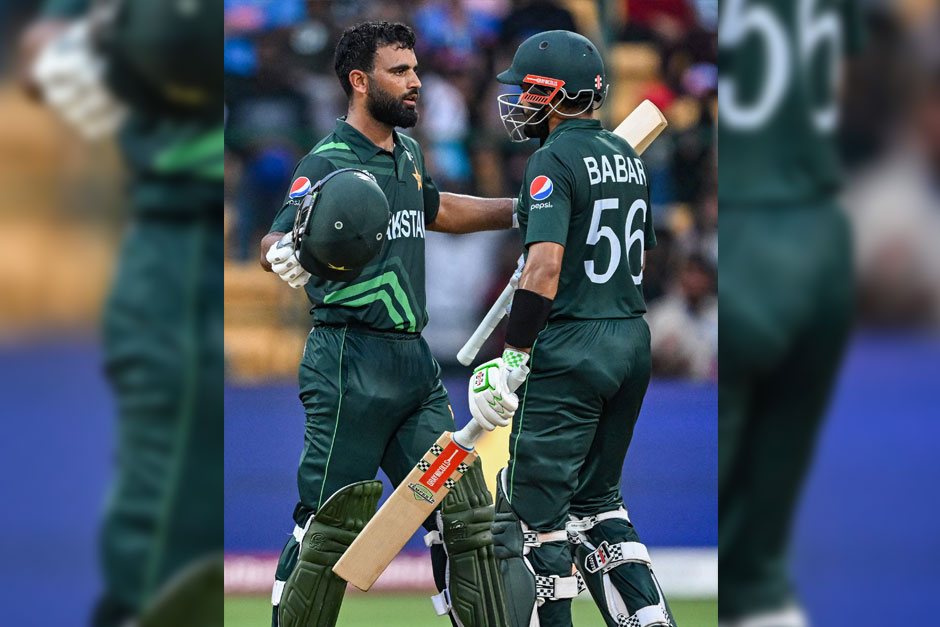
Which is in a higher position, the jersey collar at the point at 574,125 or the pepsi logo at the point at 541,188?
the jersey collar at the point at 574,125

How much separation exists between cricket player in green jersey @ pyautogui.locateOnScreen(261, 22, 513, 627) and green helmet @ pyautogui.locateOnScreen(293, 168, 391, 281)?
3cm

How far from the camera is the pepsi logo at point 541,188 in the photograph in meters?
3.48

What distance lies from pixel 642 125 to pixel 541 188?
0.77 metres

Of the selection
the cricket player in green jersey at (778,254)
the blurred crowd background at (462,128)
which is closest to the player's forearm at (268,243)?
the cricket player in green jersey at (778,254)

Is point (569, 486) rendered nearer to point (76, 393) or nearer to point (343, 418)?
point (343, 418)

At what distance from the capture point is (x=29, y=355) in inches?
62.7

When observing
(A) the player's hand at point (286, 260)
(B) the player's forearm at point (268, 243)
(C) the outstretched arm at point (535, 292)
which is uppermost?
(B) the player's forearm at point (268, 243)

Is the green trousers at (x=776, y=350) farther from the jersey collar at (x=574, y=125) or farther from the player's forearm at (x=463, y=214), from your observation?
the player's forearm at (x=463, y=214)

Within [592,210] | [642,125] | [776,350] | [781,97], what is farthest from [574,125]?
[776,350]

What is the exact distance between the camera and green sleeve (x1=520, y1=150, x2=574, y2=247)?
3447 mm

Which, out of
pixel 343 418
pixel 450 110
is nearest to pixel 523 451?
pixel 343 418

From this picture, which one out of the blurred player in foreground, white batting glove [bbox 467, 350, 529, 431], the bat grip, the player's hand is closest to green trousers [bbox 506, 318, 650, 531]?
white batting glove [bbox 467, 350, 529, 431]

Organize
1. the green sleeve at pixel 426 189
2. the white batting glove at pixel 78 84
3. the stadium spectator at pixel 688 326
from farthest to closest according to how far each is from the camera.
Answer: the stadium spectator at pixel 688 326
the green sleeve at pixel 426 189
the white batting glove at pixel 78 84

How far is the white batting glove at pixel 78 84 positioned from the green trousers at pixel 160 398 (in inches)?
5.6
